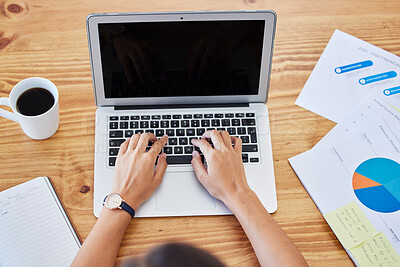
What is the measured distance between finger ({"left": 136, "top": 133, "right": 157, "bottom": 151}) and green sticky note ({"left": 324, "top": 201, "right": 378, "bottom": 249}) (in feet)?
1.45

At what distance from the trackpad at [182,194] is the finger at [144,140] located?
0.08 meters

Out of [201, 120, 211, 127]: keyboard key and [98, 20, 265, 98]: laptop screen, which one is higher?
[98, 20, 265, 98]: laptop screen

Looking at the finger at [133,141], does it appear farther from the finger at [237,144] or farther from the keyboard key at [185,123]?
the finger at [237,144]

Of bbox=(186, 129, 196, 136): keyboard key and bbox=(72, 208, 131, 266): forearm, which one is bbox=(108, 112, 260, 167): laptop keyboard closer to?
bbox=(186, 129, 196, 136): keyboard key

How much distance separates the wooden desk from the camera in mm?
923

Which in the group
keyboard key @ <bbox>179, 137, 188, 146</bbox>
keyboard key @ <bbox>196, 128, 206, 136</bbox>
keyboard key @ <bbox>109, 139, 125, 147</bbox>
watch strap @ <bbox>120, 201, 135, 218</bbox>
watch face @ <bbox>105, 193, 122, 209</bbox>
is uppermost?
keyboard key @ <bbox>196, 128, 206, 136</bbox>

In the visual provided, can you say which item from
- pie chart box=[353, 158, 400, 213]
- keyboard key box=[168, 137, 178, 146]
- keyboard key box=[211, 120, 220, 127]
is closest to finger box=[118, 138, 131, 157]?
keyboard key box=[168, 137, 178, 146]

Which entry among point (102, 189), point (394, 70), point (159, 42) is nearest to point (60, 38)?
point (159, 42)

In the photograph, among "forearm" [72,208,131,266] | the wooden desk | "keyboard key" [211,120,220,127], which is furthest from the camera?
"keyboard key" [211,120,220,127]

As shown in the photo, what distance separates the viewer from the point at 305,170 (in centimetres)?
100

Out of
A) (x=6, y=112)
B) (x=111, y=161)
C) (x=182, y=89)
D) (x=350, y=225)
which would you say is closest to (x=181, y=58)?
(x=182, y=89)

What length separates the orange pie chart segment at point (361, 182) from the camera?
0.97m

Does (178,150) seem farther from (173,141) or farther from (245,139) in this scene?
(245,139)

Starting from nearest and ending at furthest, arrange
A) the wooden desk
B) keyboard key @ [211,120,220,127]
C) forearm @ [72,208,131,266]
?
forearm @ [72,208,131,266] < the wooden desk < keyboard key @ [211,120,220,127]
